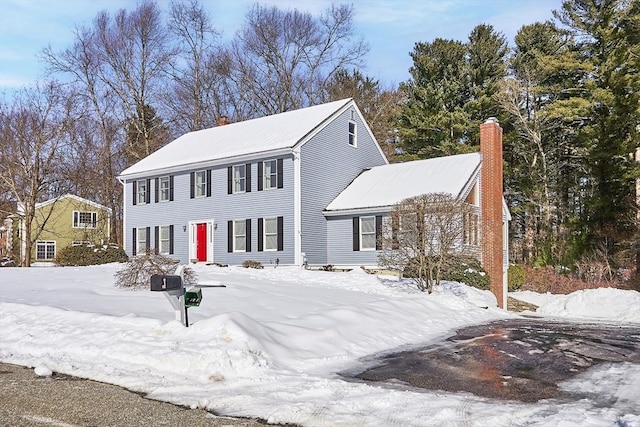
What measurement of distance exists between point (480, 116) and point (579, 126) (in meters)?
5.78

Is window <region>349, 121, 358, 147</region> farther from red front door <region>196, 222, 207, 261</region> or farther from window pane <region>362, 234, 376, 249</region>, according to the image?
red front door <region>196, 222, 207, 261</region>

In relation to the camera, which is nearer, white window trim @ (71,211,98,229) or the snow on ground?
the snow on ground

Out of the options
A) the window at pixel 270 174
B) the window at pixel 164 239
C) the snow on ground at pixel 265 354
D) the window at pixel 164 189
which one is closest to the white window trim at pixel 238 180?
the window at pixel 270 174

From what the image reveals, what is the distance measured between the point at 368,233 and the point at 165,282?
17.1 m

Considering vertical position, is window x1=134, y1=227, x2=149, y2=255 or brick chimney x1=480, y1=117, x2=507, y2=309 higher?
brick chimney x1=480, y1=117, x2=507, y2=309

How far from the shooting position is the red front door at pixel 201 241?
1101 inches

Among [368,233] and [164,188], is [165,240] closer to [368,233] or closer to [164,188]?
[164,188]

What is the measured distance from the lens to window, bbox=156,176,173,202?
2972 cm

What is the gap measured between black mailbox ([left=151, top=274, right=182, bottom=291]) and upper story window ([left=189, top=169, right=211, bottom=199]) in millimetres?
19993

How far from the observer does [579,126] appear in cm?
3509

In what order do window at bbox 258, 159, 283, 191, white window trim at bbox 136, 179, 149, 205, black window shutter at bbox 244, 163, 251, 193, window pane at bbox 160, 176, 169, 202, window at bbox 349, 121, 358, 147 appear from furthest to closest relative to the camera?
white window trim at bbox 136, 179, 149, 205, window pane at bbox 160, 176, 169, 202, window at bbox 349, 121, 358, 147, black window shutter at bbox 244, 163, 251, 193, window at bbox 258, 159, 283, 191

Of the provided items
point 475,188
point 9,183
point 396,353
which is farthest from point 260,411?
point 9,183

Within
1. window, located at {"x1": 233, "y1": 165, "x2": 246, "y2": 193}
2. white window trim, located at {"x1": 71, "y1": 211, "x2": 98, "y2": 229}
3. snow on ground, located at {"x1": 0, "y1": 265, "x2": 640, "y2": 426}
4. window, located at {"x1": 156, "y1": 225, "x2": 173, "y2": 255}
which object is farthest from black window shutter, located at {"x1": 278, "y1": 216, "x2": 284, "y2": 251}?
white window trim, located at {"x1": 71, "y1": 211, "x2": 98, "y2": 229}

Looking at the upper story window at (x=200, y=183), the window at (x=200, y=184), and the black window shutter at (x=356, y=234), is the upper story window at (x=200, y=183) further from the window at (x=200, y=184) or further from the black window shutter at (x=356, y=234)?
the black window shutter at (x=356, y=234)
